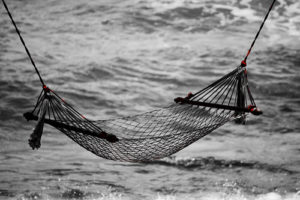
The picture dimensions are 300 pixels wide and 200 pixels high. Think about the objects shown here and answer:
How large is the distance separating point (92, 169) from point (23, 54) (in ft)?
17.7

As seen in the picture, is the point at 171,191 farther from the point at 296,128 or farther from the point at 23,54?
the point at 23,54

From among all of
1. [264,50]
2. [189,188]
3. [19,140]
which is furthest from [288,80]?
[19,140]

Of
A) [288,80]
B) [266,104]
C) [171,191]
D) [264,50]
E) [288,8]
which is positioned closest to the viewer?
[171,191]

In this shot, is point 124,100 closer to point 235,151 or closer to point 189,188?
point 235,151

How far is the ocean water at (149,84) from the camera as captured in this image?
186 inches

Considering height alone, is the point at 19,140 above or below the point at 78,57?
below

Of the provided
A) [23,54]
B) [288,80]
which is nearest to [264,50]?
[288,80]

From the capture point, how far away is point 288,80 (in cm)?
846

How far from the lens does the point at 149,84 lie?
8328 millimetres

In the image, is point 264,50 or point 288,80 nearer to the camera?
point 288,80

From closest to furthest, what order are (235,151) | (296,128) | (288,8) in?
(235,151)
(296,128)
(288,8)

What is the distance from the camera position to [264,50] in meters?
10.3

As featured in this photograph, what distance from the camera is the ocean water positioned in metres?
4.71

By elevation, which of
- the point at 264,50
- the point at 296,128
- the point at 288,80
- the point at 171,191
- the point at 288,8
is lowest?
the point at 171,191
